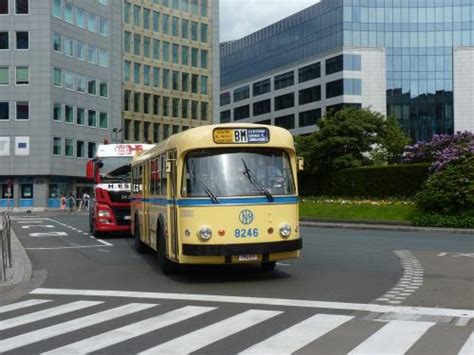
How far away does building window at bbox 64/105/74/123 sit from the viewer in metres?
70.2

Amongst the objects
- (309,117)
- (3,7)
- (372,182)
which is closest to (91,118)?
(3,7)

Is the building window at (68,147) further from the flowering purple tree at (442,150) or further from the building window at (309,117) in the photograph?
the flowering purple tree at (442,150)

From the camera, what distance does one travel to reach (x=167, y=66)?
87.4 m

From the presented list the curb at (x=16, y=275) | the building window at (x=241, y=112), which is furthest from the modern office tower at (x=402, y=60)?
the curb at (x=16, y=275)

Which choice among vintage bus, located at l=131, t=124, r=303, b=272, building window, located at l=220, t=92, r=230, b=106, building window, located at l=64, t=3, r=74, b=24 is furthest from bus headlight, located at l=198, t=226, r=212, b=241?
building window, located at l=220, t=92, r=230, b=106

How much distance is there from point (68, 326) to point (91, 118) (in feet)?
223

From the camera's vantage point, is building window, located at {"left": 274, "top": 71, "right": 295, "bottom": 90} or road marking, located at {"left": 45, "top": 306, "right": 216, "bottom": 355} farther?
building window, located at {"left": 274, "top": 71, "right": 295, "bottom": 90}

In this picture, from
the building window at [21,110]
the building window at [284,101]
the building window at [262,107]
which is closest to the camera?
the building window at [21,110]

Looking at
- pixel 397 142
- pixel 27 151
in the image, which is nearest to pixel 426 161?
pixel 397 142

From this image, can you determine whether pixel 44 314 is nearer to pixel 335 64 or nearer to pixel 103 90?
pixel 103 90

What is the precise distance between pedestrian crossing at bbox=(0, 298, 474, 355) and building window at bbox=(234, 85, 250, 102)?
356 ft

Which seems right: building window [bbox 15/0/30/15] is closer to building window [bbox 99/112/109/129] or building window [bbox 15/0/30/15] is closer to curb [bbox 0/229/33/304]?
building window [bbox 99/112/109/129]

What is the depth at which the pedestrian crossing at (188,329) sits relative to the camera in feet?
23.7

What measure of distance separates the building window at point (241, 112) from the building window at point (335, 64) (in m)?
26.4
